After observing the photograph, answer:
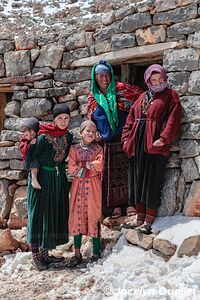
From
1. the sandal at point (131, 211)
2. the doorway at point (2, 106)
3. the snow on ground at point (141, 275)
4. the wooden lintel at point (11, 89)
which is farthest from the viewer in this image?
the doorway at point (2, 106)

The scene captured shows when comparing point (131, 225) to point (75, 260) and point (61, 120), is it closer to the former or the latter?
point (75, 260)

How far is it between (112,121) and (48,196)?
0.96 m

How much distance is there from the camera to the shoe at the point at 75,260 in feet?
12.4

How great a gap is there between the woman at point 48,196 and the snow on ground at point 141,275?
352 mm

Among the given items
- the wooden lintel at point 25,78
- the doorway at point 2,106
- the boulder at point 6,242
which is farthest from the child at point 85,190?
the doorway at point 2,106

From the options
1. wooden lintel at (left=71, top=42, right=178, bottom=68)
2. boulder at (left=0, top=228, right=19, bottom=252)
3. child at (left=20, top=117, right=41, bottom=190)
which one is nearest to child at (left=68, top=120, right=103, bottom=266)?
child at (left=20, top=117, right=41, bottom=190)

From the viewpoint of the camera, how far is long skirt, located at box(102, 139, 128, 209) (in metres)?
4.15

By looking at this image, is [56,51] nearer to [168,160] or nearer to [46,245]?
[168,160]

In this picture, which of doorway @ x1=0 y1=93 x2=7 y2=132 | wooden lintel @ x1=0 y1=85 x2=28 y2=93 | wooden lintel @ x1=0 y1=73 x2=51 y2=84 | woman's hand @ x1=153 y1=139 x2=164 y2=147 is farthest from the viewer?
doorway @ x1=0 y1=93 x2=7 y2=132

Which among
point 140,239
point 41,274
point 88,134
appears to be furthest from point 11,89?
point 140,239

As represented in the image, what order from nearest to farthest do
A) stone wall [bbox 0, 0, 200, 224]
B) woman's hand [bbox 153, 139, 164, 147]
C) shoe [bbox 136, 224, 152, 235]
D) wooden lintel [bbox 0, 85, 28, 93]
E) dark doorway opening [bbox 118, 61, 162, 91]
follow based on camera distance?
woman's hand [bbox 153, 139, 164, 147]
shoe [bbox 136, 224, 152, 235]
stone wall [bbox 0, 0, 200, 224]
dark doorway opening [bbox 118, 61, 162, 91]
wooden lintel [bbox 0, 85, 28, 93]

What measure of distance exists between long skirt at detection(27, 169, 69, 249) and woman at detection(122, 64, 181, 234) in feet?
2.18

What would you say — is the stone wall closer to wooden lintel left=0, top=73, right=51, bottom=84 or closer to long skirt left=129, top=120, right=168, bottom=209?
wooden lintel left=0, top=73, right=51, bottom=84

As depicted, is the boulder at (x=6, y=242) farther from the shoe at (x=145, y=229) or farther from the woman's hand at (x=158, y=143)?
the woman's hand at (x=158, y=143)
